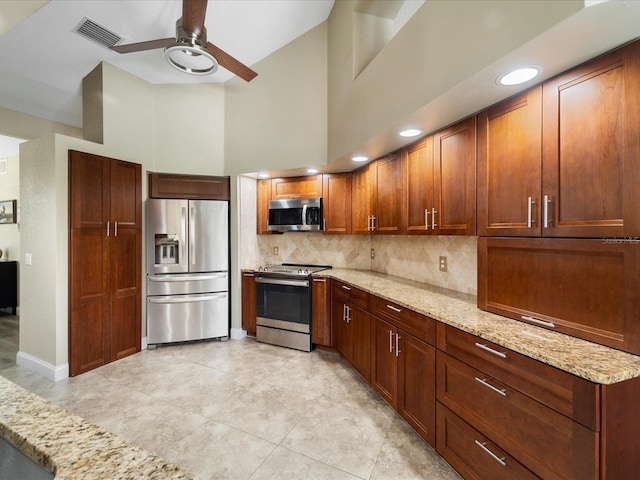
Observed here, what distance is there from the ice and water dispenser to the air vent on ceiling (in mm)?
2085

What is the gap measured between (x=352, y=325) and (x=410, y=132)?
6.16 ft

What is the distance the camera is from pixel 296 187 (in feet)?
12.9

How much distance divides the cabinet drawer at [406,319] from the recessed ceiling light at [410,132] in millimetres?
1344

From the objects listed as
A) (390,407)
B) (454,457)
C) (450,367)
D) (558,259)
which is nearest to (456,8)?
(558,259)

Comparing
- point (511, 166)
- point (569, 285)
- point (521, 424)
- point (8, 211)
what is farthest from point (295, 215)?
point (8, 211)

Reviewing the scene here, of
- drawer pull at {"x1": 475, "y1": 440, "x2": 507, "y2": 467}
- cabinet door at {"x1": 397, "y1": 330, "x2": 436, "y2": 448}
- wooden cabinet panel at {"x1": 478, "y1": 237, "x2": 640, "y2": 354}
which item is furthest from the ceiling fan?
drawer pull at {"x1": 475, "y1": 440, "x2": 507, "y2": 467}

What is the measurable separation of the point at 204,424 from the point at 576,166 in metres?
2.81

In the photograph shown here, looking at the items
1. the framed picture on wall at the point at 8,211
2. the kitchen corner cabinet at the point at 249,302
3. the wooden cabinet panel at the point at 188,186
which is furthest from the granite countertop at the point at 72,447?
the framed picture on wall at the point at 8,211

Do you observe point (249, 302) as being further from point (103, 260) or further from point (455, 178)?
point (455, 178)

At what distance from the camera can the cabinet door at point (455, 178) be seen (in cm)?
194

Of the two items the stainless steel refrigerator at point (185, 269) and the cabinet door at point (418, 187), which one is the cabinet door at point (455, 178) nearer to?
the cabinet door at point (418, 187)

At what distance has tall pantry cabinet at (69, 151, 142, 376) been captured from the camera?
2.96m

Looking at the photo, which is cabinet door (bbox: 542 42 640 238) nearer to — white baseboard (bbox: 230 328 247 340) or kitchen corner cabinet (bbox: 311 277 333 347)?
kitchen corner cabinet (bbox: 311 277 333 347)

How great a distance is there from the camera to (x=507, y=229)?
66.0 inches
